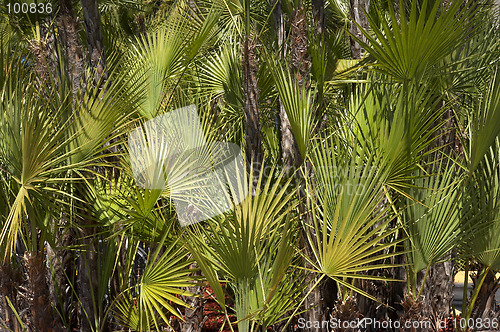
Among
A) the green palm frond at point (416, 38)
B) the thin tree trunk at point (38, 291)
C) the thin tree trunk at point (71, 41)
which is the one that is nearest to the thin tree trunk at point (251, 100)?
the green palm frond at point (416, 38)

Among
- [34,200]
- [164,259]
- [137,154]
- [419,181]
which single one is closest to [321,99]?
[419,181]

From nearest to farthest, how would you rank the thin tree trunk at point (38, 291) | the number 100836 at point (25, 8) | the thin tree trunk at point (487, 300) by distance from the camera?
the thin tree trunk at point (38, 291) < the thin tree trunk at point (487, 300) < the number 100836 at point (25, 8)

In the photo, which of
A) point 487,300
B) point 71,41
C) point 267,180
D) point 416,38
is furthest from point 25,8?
point 487,300

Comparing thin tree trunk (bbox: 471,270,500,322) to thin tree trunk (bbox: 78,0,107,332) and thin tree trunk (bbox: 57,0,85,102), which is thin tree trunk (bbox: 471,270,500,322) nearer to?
thin tree trunk (bbox: 78,0,107,332)

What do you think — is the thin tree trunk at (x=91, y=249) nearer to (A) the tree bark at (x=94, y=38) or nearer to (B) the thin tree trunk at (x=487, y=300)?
(A) the tree bark at (x=94, y=38)

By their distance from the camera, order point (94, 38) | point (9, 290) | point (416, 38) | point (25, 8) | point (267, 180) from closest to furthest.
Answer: point (416, 38), point (267, 180), point (9, 290), point (94, 38), point (25, 8)

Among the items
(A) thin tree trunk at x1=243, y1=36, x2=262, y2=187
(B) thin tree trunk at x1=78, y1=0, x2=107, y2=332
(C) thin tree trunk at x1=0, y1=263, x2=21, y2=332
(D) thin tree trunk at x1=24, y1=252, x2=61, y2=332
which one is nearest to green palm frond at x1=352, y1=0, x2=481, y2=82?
(A) thin tree trunk at x1=243, y1=36, x2=262, y2=187

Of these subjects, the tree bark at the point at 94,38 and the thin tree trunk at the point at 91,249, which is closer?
the thin tree trunk at the point at 91,249

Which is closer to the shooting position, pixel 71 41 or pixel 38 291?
pixel 38 291

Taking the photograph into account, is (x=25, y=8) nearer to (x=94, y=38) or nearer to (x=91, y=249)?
(x=94, y=38)

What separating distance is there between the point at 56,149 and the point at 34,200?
352 mm

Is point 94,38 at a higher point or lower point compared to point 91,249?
higher

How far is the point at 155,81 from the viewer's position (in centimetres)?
243

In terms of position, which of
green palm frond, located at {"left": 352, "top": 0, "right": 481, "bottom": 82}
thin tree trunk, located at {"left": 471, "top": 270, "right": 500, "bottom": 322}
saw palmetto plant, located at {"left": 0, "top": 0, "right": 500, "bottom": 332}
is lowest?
thin tree trunk, located at {"left": 471, "top": 270, "right": 500, "bottom": 322}
